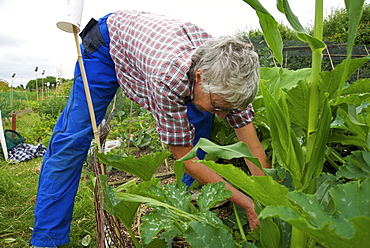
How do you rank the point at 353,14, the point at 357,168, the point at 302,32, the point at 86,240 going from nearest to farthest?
the point at 353,14, the point at 302,32, the point at 357,168, the point at 86,240

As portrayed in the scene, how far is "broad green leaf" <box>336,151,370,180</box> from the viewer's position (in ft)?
3.31

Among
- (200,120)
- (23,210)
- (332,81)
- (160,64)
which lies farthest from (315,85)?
(23,210)

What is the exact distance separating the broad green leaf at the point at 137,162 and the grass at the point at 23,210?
511 mm

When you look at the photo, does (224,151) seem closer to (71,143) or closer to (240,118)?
(240,118)

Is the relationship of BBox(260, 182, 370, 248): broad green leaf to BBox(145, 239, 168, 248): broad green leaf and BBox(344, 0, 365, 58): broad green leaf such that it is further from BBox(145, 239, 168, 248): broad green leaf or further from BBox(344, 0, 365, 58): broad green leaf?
BBox(145, 239, 168, 248): broad green leaf

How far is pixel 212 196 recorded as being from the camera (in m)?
1.07

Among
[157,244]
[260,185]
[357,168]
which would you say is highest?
[260,185]

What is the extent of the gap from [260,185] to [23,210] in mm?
2606

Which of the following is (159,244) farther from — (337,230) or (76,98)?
(76,98)

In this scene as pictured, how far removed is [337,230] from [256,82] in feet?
2.89

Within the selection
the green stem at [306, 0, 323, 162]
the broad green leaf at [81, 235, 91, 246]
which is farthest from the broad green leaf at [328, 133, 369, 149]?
the broad green leaf at [81, 235, 91, 246]

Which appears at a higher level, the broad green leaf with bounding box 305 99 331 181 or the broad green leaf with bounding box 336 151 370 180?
the broad green leaf with bounding box 305 99 331 181

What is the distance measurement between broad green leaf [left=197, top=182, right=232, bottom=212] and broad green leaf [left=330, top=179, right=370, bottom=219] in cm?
44

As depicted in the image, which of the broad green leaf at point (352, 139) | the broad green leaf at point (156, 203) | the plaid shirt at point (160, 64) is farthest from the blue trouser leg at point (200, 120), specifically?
the broad green leaf at point (156, 203)
